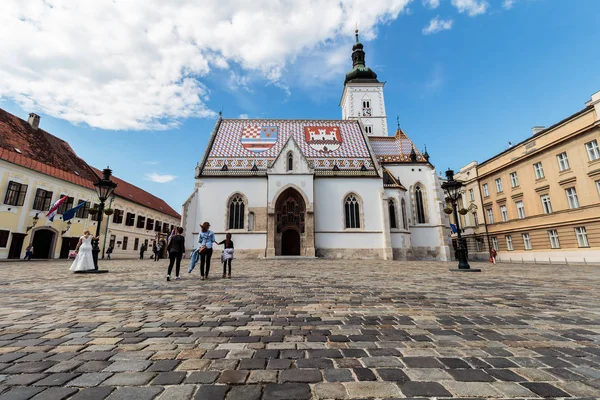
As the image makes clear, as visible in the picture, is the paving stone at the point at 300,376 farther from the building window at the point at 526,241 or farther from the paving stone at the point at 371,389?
the building window at the point at 526,241

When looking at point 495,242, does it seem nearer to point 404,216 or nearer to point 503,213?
→ point 503,213

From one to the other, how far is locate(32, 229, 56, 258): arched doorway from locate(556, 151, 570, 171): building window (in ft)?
145

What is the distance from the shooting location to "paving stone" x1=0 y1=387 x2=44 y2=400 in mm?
1787

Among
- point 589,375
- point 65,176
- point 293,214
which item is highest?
point 65,176

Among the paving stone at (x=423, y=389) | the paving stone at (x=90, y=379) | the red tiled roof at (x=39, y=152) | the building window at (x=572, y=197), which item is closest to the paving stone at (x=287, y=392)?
the paving stone at (x=423, y=389)

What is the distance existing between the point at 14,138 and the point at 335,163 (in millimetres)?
27837

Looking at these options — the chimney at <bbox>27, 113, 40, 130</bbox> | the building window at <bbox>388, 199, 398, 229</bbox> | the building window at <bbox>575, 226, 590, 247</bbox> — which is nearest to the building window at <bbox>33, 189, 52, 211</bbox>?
the chimney at <bbox>27, 113, 40, 130</bbox>

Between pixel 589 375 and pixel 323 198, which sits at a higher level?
pixel 323 198

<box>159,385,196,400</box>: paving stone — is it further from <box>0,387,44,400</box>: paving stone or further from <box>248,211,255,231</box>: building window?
<box>248,211,255,231</box>: building window

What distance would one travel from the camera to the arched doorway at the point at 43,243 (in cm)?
2323

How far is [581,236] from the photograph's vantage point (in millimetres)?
20641

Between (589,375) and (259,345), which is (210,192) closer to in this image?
(259,345)

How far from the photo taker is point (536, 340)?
119 inches

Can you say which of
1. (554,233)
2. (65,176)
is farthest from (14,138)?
(554,233)
